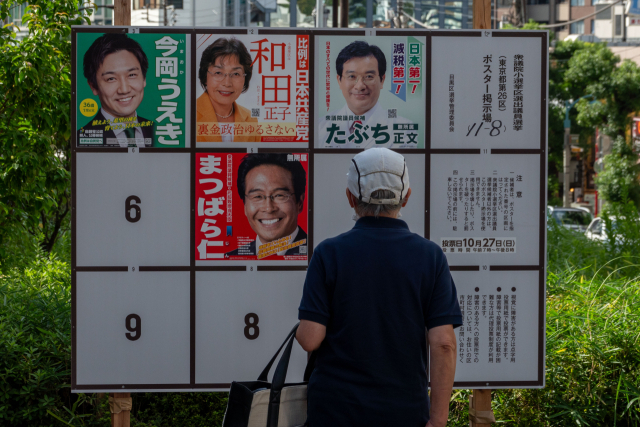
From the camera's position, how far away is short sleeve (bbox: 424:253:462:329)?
2195mm

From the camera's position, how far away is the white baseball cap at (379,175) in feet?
7.29

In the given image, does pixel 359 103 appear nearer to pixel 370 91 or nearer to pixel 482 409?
pixel 370 91

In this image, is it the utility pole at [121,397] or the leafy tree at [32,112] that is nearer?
the utility pole at [121,397]

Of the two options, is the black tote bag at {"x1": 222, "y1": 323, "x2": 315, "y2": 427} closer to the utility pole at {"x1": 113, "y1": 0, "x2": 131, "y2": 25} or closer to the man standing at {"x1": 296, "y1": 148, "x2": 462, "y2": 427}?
the man standing at {"x1": 296, "y1": 148, "x2": 462, "y2": 427}

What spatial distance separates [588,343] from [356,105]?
2.37 meters

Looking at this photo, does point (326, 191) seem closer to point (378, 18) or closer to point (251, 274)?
point (251, 274)

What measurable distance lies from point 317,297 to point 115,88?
216 centimetres

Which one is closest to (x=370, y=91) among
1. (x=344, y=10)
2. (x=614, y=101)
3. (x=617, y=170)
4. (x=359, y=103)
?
(x=359, y=103)

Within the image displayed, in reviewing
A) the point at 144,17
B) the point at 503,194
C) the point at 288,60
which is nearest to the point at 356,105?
the point at 288,60

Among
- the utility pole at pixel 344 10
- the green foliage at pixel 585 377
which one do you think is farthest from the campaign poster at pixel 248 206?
the utility pole at pixel 344 10

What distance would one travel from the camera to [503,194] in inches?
147

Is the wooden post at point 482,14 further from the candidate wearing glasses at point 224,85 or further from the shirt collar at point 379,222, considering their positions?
the shirt collar at point 379,222

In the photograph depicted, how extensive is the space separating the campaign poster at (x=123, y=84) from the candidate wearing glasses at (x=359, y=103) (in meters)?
0.95

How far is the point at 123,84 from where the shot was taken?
3625 millimetres
